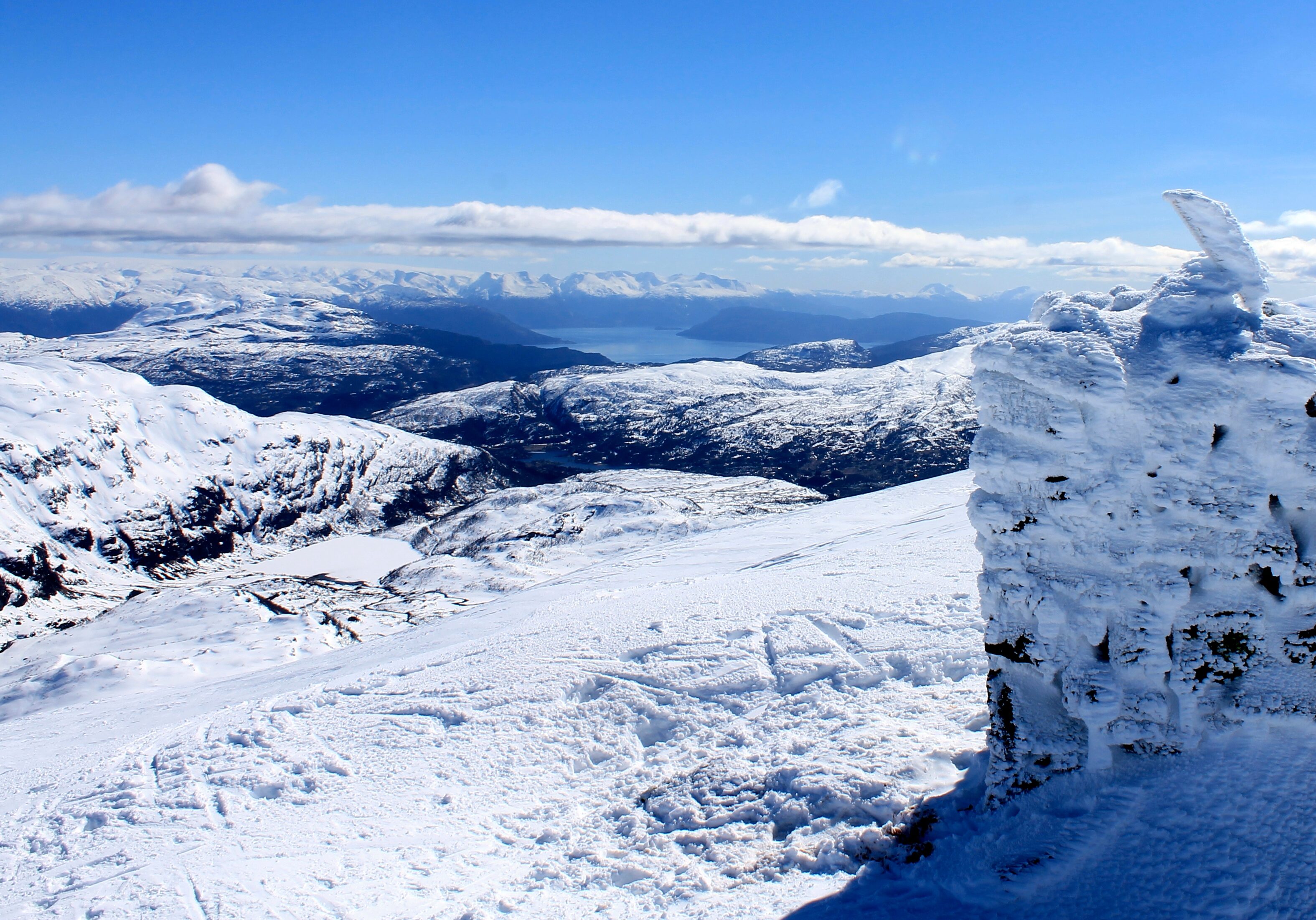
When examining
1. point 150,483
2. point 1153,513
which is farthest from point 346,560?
point 1153,513

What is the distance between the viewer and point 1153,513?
9203 mm

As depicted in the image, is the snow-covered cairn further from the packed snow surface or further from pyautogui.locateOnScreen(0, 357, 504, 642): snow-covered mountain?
pyautogui.locateOnScreen(0, 357, 504, 642): snow-covered mountain

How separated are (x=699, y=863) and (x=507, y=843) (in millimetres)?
3826

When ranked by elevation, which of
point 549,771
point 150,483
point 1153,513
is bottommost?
point 150,483

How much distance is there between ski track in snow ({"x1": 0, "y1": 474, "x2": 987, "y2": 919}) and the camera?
11.6 metres

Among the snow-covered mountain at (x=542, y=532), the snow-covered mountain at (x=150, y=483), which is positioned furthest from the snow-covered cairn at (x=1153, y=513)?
the snow-covered mountain at (x=150, y=483)

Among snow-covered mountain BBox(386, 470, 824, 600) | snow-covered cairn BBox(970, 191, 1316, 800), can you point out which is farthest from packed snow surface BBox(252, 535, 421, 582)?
snow-covered cairn BBox(970, 191, 1316, 800)

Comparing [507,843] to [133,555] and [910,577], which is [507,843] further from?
[133,555]

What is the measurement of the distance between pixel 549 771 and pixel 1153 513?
12.2 metres

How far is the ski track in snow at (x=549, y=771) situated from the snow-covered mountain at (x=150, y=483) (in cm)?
11056

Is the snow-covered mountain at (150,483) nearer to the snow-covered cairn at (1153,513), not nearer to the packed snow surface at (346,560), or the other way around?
the packed snow surface at (346,560)

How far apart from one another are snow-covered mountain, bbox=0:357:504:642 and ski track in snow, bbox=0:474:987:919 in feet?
363

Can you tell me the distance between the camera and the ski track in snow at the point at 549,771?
1162 centimetres

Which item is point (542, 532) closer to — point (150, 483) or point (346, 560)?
point (346, 560)
